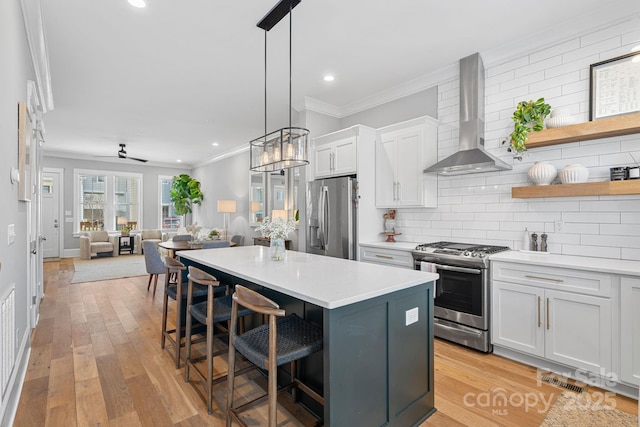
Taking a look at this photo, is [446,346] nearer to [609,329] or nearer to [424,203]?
[609,329]

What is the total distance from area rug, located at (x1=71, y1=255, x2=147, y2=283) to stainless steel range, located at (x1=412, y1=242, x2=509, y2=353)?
5888 millimetres

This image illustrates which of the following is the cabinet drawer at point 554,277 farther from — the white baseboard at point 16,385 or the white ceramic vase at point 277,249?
the white baseboard at point 16,385

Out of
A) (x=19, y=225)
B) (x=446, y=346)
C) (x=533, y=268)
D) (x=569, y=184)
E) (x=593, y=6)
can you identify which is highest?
(x=593, y=6)

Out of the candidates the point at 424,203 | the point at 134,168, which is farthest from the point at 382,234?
the point at 134,168

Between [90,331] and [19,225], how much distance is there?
1512 millimetres

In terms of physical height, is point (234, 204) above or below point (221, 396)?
above

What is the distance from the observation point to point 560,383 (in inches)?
95.0

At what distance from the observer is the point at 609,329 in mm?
2238

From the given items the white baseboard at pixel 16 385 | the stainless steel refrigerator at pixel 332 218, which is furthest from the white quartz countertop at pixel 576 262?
the white baseboard at pixel 16 385

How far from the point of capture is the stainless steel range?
113 inches

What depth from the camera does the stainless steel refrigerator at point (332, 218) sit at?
399 cm

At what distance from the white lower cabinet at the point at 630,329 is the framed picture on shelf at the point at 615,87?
4.66ft

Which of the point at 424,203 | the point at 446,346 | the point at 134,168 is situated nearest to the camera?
the point at 446,346

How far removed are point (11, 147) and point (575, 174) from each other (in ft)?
14.4
